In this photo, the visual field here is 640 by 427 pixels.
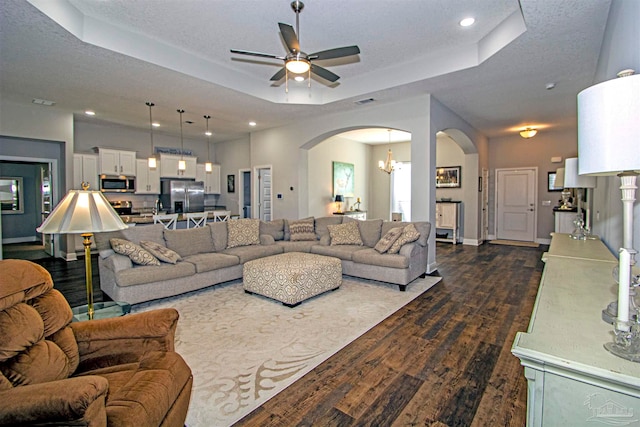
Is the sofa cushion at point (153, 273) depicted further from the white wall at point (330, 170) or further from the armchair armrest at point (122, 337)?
the white wall at point (330, 170)

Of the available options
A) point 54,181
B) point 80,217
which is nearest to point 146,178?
point 54,181

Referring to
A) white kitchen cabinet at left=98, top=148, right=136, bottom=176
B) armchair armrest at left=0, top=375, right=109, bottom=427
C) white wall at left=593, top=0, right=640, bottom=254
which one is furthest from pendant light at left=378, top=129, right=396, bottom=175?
armchair armrest at left=0, top=375, right=109, bottom=427

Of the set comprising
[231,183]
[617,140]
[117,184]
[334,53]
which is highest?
[334,53]

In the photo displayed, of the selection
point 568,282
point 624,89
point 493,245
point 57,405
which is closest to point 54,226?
point 57,405

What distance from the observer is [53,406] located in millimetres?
1031

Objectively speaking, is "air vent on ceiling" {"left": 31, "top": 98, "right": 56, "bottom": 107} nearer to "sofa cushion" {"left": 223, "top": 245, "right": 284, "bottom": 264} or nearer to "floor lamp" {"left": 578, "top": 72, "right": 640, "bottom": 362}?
"sofa cushion" {"left": 223, "top": 245, "right": 284, "bottom": 264}

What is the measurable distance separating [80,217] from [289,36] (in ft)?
7.22

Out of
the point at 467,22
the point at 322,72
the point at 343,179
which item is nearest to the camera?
the point at 467,22

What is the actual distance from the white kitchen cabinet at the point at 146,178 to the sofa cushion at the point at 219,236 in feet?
12.8

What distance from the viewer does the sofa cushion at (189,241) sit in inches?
180

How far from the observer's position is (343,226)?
18.2 ft

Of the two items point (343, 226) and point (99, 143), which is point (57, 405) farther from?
point (99, 143)

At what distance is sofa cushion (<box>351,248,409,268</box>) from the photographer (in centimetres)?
435

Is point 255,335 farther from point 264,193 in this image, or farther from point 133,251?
point 264,193
